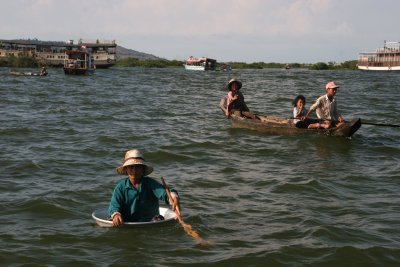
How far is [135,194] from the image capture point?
241 inches

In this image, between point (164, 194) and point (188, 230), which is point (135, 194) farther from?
point (188, 230)

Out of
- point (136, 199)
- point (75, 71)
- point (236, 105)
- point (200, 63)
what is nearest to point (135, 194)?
point (136, 199)

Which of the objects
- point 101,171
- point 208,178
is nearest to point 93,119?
point 101,171

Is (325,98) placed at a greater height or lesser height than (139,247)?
greater

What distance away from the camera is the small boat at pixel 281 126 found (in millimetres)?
13109

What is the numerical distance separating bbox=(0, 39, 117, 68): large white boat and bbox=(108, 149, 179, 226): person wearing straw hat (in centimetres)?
7651

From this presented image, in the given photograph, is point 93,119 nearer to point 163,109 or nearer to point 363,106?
point 163,109

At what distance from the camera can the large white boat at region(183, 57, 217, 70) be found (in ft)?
271

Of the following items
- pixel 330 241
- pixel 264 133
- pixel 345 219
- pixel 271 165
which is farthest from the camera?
pixel 264 133

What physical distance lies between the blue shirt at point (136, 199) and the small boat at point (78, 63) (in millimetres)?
45089

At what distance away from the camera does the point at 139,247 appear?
600 cm

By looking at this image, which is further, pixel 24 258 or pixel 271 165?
pixel 271 165

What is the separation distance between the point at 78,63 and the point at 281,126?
43.2 metres

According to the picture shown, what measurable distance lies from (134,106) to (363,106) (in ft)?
34.9
